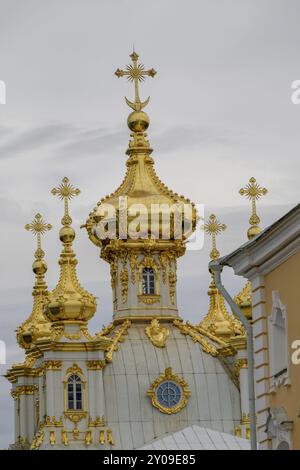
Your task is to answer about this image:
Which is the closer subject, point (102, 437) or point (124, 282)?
point (102, 437)

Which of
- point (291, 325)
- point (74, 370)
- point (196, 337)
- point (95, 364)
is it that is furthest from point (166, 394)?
point (291, 325)

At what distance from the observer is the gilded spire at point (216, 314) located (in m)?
68.9

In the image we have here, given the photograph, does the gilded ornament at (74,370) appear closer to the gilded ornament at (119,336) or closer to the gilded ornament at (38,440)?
the gilded ornament at (119,336)

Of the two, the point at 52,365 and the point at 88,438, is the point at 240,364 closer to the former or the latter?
the point at 88,438

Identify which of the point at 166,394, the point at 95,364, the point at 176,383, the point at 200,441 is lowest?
the point at 200,441

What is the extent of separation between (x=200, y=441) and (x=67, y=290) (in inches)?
692

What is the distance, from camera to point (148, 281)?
6775 cm

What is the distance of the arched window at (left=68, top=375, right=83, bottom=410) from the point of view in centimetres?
6362

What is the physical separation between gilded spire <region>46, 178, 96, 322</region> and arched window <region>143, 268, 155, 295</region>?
3.11 meters

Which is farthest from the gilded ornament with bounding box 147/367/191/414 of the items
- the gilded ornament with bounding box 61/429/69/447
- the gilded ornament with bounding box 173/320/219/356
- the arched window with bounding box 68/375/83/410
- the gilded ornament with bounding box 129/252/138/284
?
the gilded ornament with bounding box 61/429/69/447

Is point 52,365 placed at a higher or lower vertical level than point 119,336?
lower

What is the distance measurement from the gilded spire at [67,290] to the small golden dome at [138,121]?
12.9 ft

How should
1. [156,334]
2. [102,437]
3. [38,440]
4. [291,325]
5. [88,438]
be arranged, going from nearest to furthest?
[291,325] < [88,438] < [38,440] < [102,437] < [156,334]
